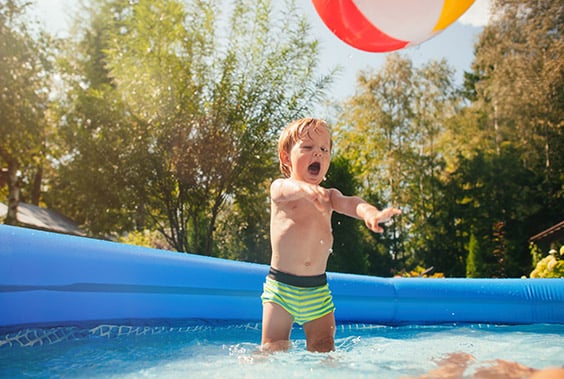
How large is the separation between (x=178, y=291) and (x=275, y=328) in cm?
111

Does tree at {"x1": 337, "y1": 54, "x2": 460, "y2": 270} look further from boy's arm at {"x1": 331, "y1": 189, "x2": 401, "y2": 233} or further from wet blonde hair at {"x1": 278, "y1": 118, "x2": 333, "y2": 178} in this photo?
boy's arm at {"x1": 331, "y1": 189, "x2": 401, "y2": 233}

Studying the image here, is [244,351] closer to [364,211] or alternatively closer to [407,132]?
[364,211]

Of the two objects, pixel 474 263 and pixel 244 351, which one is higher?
pixel 474 263

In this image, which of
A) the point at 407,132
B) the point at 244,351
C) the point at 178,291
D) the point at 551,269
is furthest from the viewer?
the point at 407,132

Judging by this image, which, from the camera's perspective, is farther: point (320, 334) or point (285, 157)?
point (285, 157)

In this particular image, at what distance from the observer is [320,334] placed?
222cm

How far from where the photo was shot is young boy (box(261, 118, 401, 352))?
2.16 metres

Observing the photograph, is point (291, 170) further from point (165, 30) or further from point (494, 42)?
point (494, 42)

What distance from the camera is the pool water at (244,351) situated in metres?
2.02

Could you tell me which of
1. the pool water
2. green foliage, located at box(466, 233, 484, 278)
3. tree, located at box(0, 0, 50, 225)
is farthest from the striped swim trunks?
tree, located at box(0, 0, 50, 225)

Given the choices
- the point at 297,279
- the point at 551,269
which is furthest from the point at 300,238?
the point at 551,269

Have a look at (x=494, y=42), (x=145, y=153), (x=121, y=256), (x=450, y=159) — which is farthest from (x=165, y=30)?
(x=450, y=159)

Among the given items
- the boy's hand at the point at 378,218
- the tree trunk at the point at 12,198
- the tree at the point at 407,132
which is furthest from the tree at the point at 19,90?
the boy's hand at the point at 378,218

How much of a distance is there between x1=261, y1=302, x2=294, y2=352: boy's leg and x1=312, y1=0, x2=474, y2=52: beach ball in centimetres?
140
